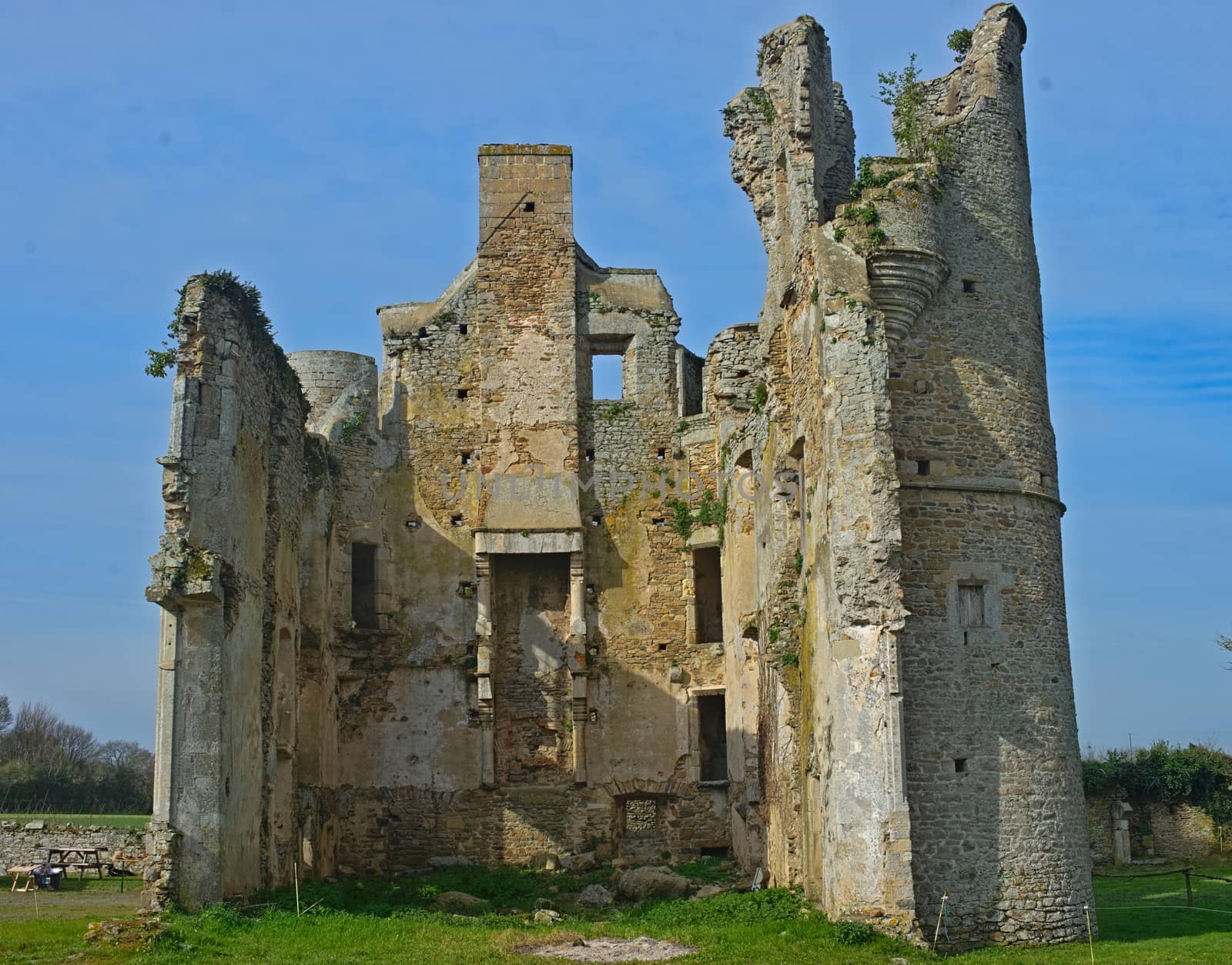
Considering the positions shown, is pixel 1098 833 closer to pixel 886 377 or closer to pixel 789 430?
pixel 789 430

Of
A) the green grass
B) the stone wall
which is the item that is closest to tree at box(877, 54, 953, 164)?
the stone wall

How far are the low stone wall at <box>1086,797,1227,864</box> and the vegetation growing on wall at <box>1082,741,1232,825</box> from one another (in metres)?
0.17

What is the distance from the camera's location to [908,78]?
18.4 m

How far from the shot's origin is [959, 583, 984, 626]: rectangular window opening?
1567 cm

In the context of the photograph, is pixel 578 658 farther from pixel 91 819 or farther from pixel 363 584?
pixel 91 819

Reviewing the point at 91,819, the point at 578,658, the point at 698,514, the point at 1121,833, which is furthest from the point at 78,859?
the point at 1121,833

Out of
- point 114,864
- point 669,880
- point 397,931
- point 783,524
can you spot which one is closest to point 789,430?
point 783,524

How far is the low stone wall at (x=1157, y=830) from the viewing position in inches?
1080

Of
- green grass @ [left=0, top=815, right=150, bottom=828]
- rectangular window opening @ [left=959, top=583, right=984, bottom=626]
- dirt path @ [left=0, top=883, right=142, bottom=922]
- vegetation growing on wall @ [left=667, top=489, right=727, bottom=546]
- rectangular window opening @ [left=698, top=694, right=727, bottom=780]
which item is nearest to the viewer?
rectangular window opening @ [left=959, top=583, right=984, bottom=626]

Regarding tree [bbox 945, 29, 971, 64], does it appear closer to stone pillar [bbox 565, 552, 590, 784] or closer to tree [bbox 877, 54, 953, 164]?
tree [bbox 877, 54, 953, 164]

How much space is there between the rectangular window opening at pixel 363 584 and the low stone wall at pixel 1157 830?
568 inches

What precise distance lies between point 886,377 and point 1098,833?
52.1 ft

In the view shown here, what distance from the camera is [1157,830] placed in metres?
27.8

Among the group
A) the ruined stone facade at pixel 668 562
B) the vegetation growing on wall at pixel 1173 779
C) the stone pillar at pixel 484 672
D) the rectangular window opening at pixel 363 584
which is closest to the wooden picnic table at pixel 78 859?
the ruined stone facade at pixel 668 562
